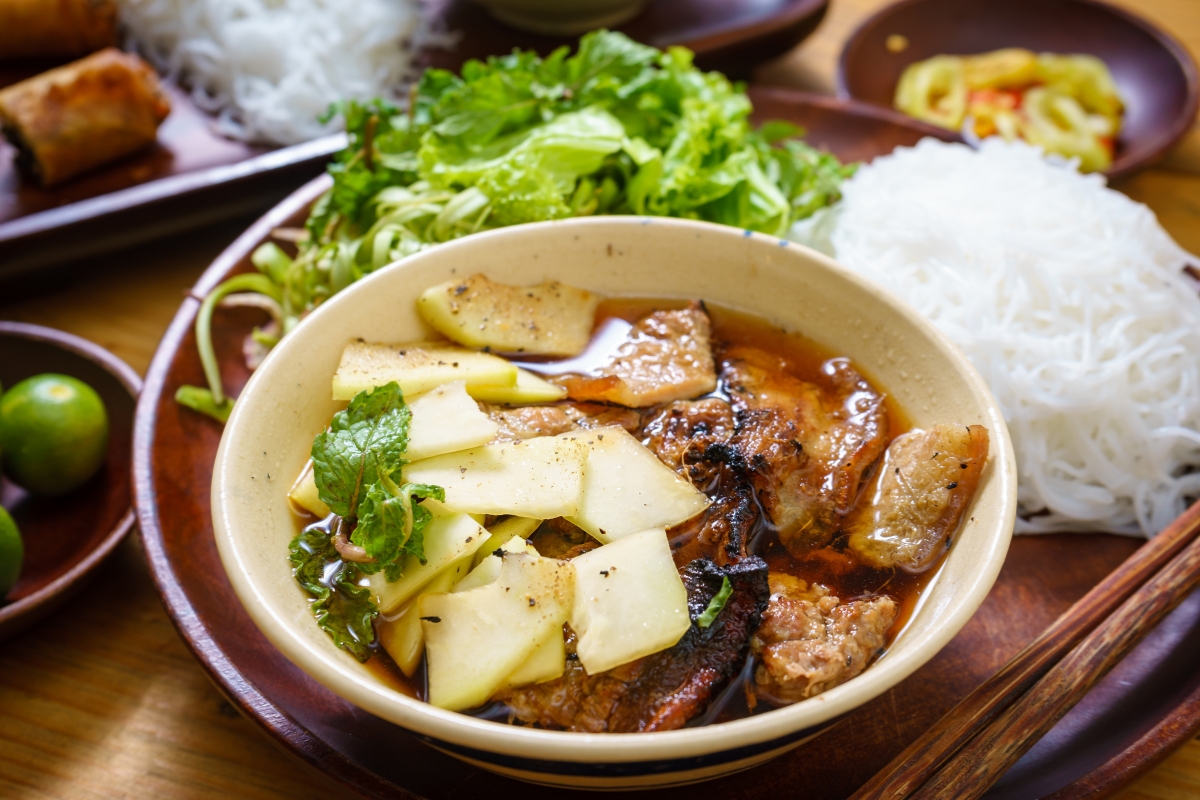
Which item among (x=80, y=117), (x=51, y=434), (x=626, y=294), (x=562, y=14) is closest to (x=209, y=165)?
(x=80, y=117)

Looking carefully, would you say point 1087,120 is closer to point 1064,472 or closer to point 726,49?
point 726,49

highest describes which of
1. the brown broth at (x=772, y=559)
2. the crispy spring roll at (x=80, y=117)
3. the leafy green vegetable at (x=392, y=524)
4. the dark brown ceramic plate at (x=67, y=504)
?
the crispy spring roll at (x=80, y=117)

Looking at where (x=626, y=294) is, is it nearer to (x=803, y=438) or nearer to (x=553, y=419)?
(x=553, y=419)

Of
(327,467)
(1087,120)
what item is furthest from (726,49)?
(327,467)

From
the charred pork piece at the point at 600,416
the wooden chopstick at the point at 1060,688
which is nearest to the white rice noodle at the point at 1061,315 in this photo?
the wooden chopstick at the point at 1060,688

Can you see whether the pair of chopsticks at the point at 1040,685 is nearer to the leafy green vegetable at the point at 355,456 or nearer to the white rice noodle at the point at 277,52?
the leafy green vegetable at the point at 355,456

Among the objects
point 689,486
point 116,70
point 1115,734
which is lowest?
point 1115,734

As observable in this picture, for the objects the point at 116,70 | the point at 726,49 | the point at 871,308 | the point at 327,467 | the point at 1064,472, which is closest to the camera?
the point at 327,467
